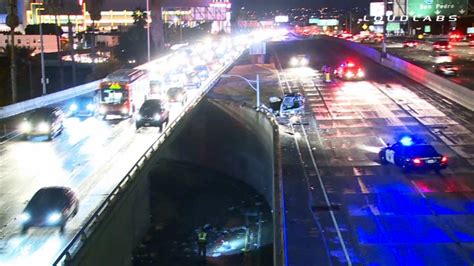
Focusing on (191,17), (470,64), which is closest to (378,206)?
(470,64)

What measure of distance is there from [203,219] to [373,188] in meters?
13.9

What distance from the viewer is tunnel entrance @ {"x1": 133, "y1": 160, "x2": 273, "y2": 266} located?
31516mm

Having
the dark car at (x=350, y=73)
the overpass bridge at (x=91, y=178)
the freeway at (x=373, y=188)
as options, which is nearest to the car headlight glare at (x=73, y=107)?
the overpass bridge at (x=91, y=178)

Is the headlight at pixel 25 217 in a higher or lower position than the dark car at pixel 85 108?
lower

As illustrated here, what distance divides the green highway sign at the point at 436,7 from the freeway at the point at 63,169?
2595 centimetres

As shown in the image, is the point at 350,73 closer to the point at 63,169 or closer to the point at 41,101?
the point at 41,101

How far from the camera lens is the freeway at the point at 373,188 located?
68.1 ft

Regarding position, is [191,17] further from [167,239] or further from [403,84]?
[167,239]

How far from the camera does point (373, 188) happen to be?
1101 inches

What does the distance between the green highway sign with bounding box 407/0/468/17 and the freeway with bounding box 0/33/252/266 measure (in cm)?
2595

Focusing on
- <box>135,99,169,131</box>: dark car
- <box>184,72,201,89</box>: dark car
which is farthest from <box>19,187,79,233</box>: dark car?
<box>184,72,201,89</box>: dark car

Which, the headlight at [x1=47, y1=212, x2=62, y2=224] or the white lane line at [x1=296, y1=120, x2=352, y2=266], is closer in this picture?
the white lane line at [x1=296, y1=120, x2=352, y2=266]

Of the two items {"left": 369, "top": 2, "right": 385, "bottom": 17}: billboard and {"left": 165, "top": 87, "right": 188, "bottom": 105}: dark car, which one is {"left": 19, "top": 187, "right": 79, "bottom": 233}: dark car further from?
{"left": 369, "top": 2, "right": 385, "bottom": 17}: billboard

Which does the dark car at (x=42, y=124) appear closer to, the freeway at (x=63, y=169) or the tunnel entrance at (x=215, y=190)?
the freeway at (x=63, y=169)
